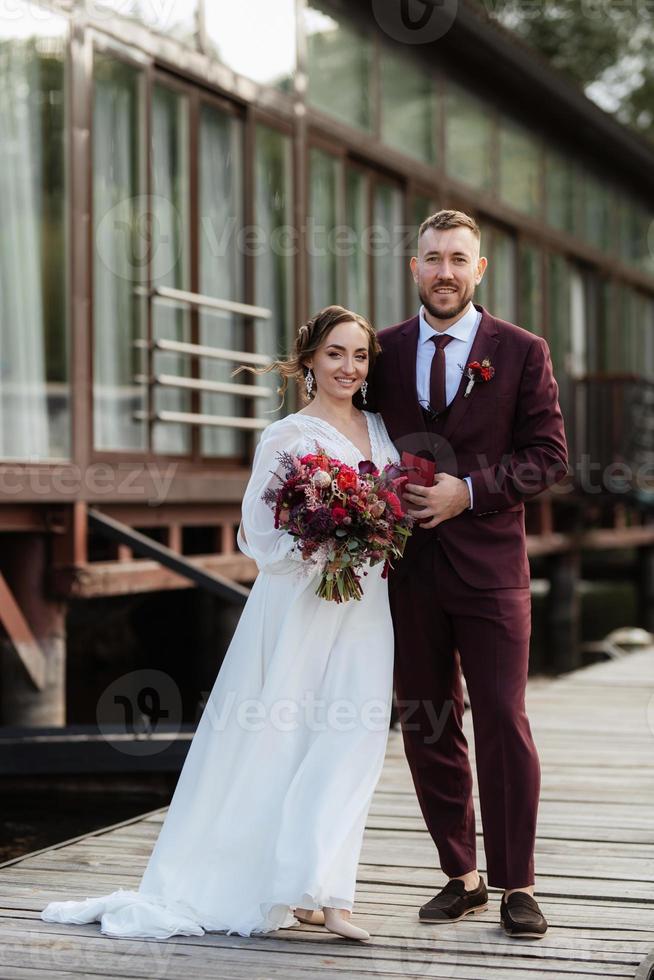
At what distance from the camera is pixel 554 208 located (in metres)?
17.3

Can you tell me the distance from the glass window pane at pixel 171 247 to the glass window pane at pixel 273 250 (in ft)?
3.16

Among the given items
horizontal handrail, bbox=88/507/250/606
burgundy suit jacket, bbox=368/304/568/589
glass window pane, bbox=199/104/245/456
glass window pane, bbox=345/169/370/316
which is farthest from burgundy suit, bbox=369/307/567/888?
glass window pane, bbox=345/169/370/316

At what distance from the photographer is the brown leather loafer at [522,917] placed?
4000 mm

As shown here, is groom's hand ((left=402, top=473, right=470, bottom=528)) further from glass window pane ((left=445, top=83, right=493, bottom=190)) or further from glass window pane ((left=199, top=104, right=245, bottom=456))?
glass window pane ((left=445, top=83, right=493, bottom=190))

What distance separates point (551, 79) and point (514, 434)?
1191cm

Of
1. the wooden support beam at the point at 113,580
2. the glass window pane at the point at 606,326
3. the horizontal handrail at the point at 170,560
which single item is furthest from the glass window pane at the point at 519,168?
the horizontal handrail at the point at 170,560

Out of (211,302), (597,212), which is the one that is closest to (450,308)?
(211,302)

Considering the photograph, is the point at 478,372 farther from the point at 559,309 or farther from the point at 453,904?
the point at 559,309

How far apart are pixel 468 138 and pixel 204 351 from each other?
247 inches

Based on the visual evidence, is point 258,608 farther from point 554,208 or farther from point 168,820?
point 554,208

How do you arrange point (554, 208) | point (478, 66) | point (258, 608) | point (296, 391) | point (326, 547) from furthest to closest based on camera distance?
point (554, 208) → point (478, 66) → point (296, 391) → point (258, 608) → point (326, 547)

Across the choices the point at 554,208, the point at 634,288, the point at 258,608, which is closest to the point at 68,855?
the point at 258,608

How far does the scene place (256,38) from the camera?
35.1 ft

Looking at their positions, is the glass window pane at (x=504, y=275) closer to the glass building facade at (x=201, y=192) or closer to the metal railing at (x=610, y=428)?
the glass building facade at (x=201, y=192)
